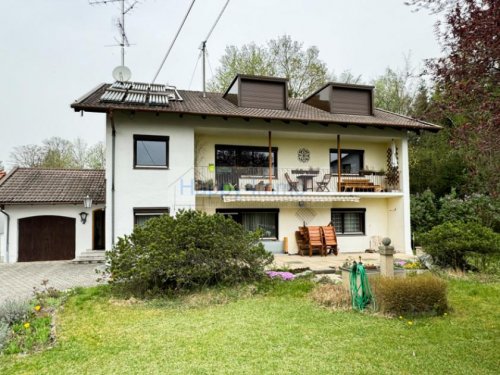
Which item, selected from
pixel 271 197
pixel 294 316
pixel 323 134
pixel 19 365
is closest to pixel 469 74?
pixel 294 316

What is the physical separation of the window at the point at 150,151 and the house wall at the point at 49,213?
426 centimetres

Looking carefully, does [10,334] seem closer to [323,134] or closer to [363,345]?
[363,345]

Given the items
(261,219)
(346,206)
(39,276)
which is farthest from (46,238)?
(346,206)

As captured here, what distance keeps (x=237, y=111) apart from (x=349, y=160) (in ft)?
25.7

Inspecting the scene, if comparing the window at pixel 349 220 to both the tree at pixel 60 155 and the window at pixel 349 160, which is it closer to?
the window at pixel 349 160

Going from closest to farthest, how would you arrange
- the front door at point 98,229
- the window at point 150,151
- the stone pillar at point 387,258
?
1. the stone pillar at point 387,258
2. the window at point 150,151
3. the front door at point 98,229

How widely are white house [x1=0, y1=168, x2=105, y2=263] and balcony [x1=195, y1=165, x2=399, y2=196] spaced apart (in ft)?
21.0

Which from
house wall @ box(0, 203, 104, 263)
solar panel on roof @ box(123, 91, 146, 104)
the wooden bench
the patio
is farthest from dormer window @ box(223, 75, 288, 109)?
house wall @ box(0, 203, 104, 263)

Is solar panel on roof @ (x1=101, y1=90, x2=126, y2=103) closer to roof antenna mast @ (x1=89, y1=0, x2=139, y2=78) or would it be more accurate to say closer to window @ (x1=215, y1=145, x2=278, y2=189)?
roof antenna mast @ (x1=89, y1=0, x2=139, y2=78)

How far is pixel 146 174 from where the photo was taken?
1648 cm

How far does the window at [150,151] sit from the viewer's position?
16.7 meters

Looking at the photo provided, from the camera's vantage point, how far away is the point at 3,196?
17906mm

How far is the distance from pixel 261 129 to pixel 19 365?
14.7 meters

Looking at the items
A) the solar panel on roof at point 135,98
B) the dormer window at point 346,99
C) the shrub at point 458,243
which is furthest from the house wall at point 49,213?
the shrub at point 458,243
